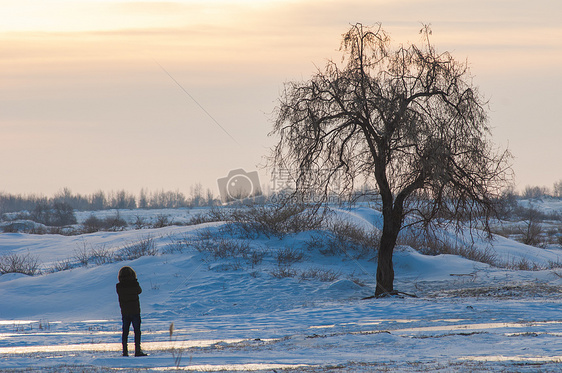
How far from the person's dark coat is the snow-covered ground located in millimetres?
862

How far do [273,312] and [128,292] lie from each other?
7.38 meters

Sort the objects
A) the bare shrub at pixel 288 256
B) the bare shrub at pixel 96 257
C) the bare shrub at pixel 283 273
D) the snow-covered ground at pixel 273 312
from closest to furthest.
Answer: the snow-covered ground at pixel 273 312 → the bare shrub at pixel 283 273 → the bare shrub at pixel 288 256 → the bare shrub at pixel 96 257

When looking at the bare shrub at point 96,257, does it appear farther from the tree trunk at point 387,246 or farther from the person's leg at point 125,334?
the person's leg at point 125,334

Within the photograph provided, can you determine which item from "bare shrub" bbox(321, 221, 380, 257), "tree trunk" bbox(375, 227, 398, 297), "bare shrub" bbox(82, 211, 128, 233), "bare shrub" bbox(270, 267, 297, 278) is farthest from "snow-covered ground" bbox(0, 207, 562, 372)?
"bare shrub" bbox(82, 211, 128, 233)

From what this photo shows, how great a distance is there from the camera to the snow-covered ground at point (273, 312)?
9625 mm

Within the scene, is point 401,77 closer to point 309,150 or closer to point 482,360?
point 309,150

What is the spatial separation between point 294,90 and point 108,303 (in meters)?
9.76

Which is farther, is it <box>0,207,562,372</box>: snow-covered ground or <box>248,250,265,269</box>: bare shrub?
<box>248,250,265,269</box>: bare shrub

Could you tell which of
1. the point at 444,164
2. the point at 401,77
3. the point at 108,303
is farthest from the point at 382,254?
the point at 108,303

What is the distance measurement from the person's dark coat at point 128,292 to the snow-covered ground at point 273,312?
2.83 feet

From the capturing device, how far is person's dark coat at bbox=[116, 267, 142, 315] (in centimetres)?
1084

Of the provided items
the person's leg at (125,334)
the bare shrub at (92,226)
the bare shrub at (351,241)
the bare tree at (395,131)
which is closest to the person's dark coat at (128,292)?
the person's leg at (125,334)

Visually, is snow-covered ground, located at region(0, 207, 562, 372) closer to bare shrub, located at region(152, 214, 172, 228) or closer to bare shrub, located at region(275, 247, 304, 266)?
bare shrub, located at region(275, 247, 304, 266)

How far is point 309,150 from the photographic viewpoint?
1811 centimetres
